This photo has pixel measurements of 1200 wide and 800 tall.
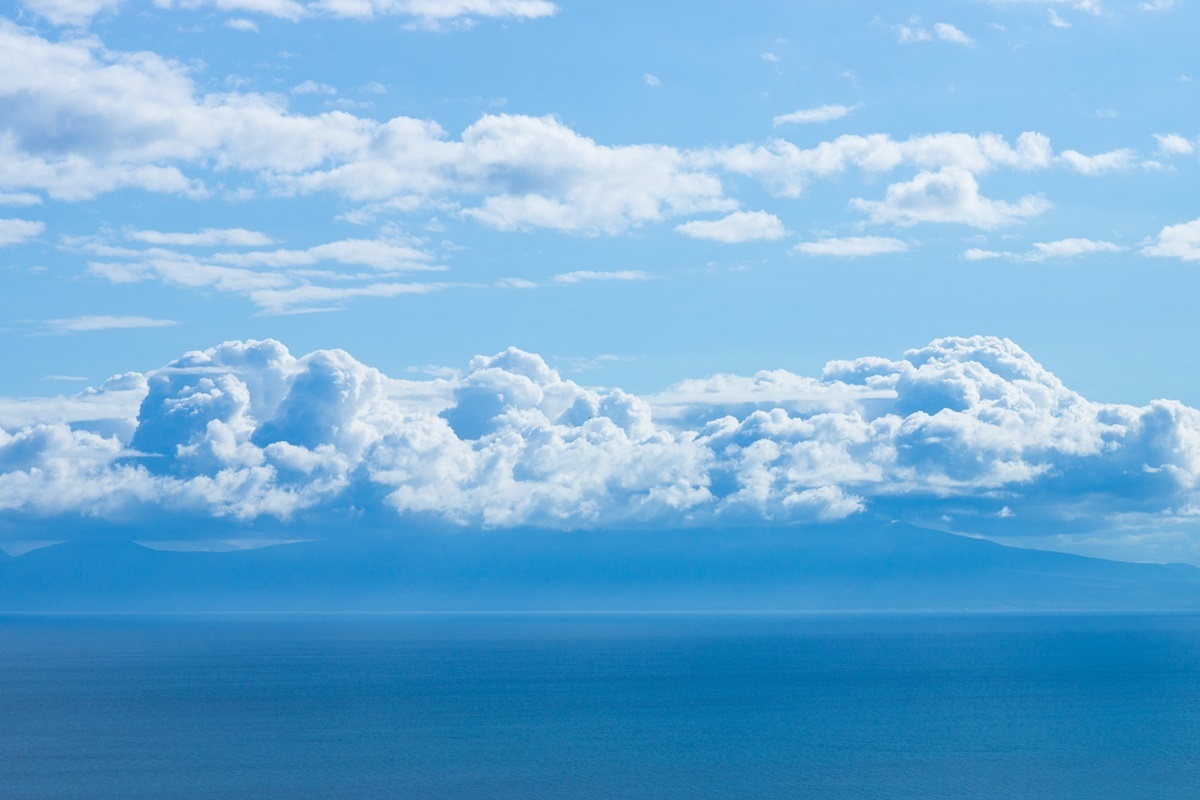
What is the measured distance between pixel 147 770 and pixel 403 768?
21.5 m

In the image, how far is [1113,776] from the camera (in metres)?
111

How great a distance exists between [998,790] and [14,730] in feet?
329

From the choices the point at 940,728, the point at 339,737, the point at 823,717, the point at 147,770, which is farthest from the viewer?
the point at 823,717

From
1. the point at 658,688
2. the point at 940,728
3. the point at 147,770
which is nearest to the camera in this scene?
the point at 147,770

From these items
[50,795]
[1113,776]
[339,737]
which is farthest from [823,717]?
[50,795]

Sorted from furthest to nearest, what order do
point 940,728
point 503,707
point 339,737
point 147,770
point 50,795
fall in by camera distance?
1. point 503,707
2. point 940,728
3. point 339,737
4. point 147,770
5. point 50,795

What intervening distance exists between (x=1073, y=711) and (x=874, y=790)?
2806 inches

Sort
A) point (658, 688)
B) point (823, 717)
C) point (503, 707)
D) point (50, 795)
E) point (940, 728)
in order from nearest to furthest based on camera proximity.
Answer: point (50, 795) < point (940, 728) < point (823, 717) < point (503, 707) < point (658, 688)

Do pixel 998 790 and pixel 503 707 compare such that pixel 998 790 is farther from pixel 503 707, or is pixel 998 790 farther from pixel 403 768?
pixel 503 707

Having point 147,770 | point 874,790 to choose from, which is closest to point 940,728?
point 874,790

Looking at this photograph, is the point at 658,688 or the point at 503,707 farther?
the point at 658,688

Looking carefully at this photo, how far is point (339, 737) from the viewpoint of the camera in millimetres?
132750

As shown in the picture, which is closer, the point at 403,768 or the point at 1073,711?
the point at 403,768

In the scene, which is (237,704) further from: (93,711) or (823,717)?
(823,717)
